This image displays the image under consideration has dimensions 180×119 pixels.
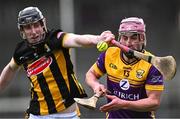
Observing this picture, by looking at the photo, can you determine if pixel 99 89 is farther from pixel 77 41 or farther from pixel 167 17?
pixel 167 17

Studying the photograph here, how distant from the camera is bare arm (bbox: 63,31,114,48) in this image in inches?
217

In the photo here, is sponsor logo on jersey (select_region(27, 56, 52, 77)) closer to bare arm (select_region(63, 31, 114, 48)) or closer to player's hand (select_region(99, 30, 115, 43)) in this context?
bare arm (select_region(63, 31, 114, 48))

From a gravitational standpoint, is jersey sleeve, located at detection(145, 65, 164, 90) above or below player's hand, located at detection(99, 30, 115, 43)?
below

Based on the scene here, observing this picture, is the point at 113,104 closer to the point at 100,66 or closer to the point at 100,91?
the point at 100,91

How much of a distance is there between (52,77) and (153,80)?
0.85 m

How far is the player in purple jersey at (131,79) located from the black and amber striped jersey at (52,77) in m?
0.27

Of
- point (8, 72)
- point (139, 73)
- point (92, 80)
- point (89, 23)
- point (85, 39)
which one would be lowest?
point (89, 23)

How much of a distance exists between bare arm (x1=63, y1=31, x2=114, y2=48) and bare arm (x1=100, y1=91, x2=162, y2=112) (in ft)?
1.33

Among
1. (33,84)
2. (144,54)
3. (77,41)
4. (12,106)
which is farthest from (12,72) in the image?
(12,106)

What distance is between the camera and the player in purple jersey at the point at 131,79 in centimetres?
579

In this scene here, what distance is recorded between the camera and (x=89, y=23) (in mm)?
10836

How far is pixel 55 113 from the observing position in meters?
6.35

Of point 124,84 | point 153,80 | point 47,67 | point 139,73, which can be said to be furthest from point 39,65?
point 153,80

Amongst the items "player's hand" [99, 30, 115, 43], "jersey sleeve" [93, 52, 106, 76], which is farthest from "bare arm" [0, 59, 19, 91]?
"player's hand" [99, 30, 115, 43]
